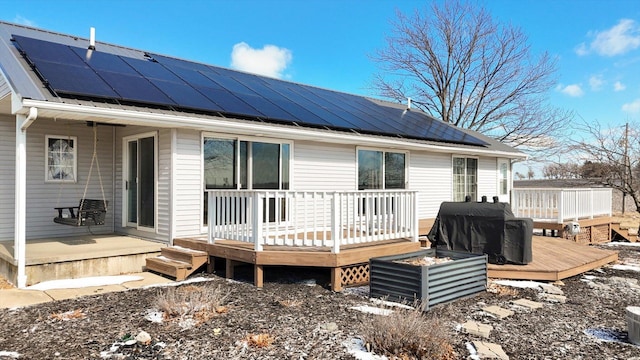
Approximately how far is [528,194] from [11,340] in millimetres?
11706

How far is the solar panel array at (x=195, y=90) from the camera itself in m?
6.48

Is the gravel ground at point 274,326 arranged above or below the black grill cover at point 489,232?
below

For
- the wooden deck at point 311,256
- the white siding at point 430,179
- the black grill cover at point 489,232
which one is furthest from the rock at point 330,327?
the white siding at point 430,179

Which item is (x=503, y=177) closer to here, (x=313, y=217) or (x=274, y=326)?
(x=313, y=217)

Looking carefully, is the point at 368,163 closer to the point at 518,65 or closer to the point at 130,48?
the point at 130,48

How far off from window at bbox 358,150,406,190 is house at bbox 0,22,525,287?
0.13ft

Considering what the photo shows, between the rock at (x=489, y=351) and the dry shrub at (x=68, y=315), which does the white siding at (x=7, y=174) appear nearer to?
the dry shrub at (x=68, y=315)

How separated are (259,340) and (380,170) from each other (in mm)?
6910

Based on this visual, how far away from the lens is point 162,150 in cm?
712

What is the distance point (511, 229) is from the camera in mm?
6797

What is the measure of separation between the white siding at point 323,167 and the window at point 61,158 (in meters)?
4.14

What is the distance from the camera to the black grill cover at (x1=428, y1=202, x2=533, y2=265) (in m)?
6.76

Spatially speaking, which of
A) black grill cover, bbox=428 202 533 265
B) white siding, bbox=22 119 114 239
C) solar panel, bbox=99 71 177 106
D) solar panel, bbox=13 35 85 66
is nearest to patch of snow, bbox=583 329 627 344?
black grill cover, bbox=428 202 533 265

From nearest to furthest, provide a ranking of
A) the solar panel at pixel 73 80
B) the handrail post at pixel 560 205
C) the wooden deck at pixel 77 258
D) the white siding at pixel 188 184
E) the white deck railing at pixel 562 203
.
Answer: the wooden deck at pixel 77 258 → the solar panel at pixel 73 80 → the white siding at pixel 188 184 → the handrail post at pixel 560 205 → the white deck railing at pixel 562 203
